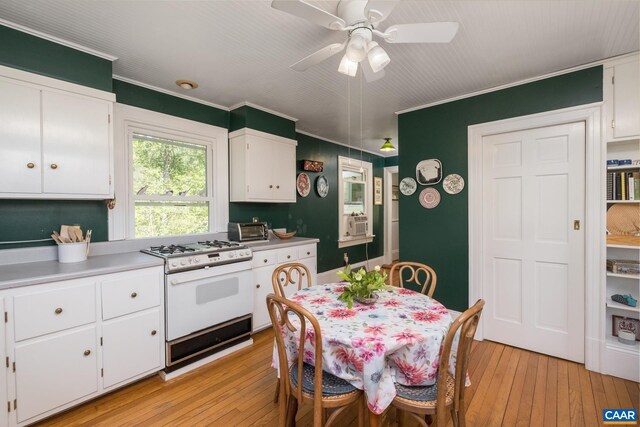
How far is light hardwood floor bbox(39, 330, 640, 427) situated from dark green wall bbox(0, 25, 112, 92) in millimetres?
2309

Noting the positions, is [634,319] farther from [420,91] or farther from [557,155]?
[420,91]

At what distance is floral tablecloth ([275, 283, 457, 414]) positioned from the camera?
1.26 m

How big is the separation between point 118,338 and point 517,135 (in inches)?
148

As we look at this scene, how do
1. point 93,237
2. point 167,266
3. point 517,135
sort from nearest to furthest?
point 167,266 → point 93,237 → point 517,135

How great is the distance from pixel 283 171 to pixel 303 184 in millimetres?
809

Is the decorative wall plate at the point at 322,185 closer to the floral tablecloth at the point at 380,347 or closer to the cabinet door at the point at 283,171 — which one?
the cabinet door at the point at 283,171

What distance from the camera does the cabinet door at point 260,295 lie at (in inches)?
117

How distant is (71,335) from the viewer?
1.81m

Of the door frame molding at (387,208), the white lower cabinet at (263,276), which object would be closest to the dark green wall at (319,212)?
the white lower cabinet at (263,276)

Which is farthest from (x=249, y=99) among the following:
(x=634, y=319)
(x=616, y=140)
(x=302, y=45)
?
(x=634, y=319)

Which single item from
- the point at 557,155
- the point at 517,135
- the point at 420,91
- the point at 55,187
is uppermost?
the point at 420,91

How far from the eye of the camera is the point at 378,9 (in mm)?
1332

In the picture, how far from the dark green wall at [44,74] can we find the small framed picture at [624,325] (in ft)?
14.5

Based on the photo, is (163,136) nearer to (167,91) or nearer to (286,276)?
(167,91)
